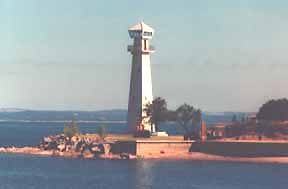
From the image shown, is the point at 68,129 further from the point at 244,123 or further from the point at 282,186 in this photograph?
the point at 282,186

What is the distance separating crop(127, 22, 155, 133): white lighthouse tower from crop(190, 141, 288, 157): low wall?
491 inches

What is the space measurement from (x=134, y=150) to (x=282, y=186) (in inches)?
1239

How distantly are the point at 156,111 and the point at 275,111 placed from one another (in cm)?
1528

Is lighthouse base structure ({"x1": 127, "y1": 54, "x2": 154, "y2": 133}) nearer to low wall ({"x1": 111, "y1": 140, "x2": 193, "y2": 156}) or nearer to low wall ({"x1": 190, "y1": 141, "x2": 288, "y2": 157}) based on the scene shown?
low wall ({"x1": 111, "y1": 140, "x2": 193, "y2": 156})

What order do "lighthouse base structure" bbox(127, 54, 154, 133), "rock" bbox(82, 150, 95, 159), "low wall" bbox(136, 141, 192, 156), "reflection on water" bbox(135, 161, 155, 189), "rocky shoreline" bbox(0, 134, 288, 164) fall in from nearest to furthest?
1. "reflection on water" bbox(135, 161, 155, 189)
2. "rocky shoreline" bbox(0, 134, 288, 164)
3. "low wall" bbox(136, 141, 192, 156)
4. "rock" bbox(82, 150, 95, 159)
5. "lighthouse base structure" bbox(127, 54, 154, 133)

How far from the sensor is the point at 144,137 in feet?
412

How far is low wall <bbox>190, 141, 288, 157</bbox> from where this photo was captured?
113000 mm

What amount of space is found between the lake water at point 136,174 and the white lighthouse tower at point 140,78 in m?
14.3

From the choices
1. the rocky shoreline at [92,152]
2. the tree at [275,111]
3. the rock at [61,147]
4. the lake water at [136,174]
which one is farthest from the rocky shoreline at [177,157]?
the tree at [275,111]

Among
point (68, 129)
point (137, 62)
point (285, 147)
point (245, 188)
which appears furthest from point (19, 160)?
point (245, 188)

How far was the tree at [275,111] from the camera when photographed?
127m

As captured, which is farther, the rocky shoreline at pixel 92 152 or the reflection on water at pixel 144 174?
the rocky shoreline at pixel 92 152

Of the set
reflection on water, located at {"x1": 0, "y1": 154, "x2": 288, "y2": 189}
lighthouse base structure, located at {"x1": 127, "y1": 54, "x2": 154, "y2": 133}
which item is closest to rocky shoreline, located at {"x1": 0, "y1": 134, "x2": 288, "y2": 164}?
reflection on water, located at {"x1": 0, "y1": 154, "x2": 288, "y2": 189}

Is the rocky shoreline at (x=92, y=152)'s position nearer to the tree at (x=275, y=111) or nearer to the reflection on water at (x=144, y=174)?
the reflection on water at (x=144, y=174)
